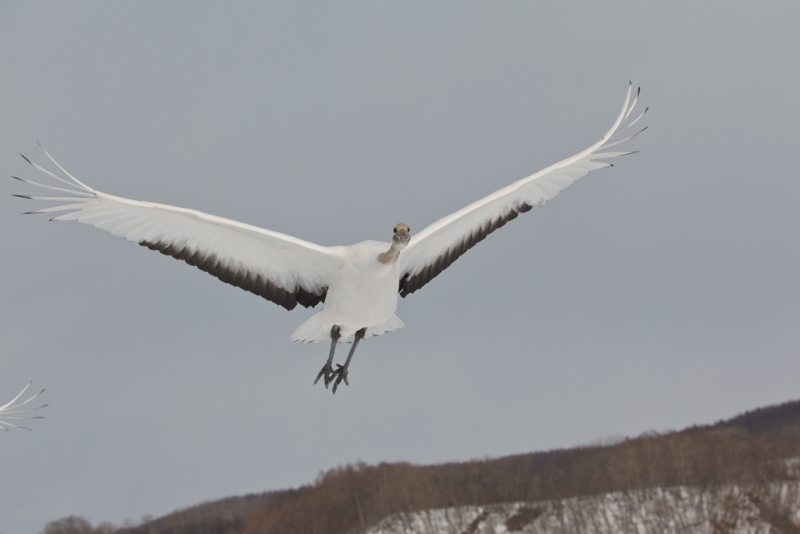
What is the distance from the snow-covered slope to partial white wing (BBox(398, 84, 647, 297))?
49228 mm

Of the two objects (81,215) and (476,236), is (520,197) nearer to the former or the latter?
(476,236)

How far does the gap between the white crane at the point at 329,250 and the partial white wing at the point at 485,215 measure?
2 cm

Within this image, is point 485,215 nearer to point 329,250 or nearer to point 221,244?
point 329,250

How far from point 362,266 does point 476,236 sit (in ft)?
9.51

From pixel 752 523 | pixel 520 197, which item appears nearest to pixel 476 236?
pixel 520 197

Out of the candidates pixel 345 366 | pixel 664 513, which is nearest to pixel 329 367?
pixel 345 366

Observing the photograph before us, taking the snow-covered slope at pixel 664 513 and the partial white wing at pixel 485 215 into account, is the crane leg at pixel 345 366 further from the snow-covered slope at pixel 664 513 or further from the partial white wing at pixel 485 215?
the snow-covered slope at pixel 664 513

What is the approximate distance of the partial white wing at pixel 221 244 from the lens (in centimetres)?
1265

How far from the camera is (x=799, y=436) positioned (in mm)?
80000

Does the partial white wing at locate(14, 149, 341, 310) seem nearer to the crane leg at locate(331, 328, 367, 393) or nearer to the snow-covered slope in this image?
the crane leg at locate(331, 328, 367, 393)

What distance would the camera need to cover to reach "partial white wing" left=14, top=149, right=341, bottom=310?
12648mm

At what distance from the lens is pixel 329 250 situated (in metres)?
14.1

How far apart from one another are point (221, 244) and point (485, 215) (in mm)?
4648

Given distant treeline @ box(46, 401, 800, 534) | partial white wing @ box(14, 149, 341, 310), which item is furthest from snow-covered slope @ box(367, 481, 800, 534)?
partial white wing @ box(14, 149, 341, 310)
